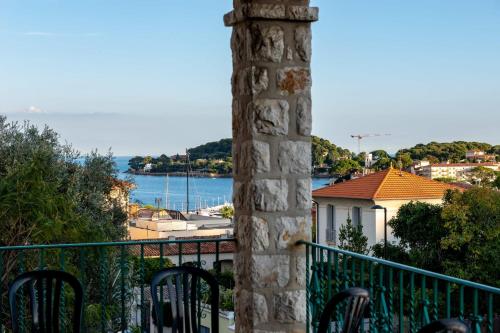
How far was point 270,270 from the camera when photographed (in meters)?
3.36

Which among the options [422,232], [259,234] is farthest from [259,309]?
[422,232]

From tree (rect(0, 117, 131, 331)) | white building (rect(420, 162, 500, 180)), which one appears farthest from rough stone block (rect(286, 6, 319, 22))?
white building (rect(420, 162, 500, 180))

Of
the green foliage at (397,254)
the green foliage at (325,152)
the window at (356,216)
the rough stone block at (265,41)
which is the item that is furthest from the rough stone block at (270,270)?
the green foliage at (325,152)

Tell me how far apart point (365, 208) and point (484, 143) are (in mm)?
31488

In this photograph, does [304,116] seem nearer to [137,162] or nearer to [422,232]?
[422,232]

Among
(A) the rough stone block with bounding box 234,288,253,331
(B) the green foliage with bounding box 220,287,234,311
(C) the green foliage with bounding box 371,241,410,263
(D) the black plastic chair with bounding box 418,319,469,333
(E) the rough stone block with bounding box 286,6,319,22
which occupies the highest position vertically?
(E) the rough stone block with bounding box 286,6,319,22

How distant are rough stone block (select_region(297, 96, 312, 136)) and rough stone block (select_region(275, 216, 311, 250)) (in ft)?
1.42

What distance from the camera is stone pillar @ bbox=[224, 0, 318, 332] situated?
3.34 meters

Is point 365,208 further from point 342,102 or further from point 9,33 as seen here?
point 342,102

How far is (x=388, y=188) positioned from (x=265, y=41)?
25453mm

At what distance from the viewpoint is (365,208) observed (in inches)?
1106

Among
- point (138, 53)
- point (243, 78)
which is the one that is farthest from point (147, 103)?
point (243, 78)

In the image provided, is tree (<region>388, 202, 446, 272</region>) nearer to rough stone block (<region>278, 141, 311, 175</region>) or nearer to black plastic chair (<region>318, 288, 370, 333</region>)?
rough stone block (<region>278, 141, 311, 175</region>)

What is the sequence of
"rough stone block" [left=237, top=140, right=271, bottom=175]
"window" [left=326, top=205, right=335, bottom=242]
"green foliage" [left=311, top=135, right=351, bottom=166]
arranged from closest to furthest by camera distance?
"rough stone block" [left=237, top=140, right=271, bottom=175] → "window" [left=326, top=205, right=335, bottom=242] → "green foliage" [left=311, top=135, right=351, bottom=166]
